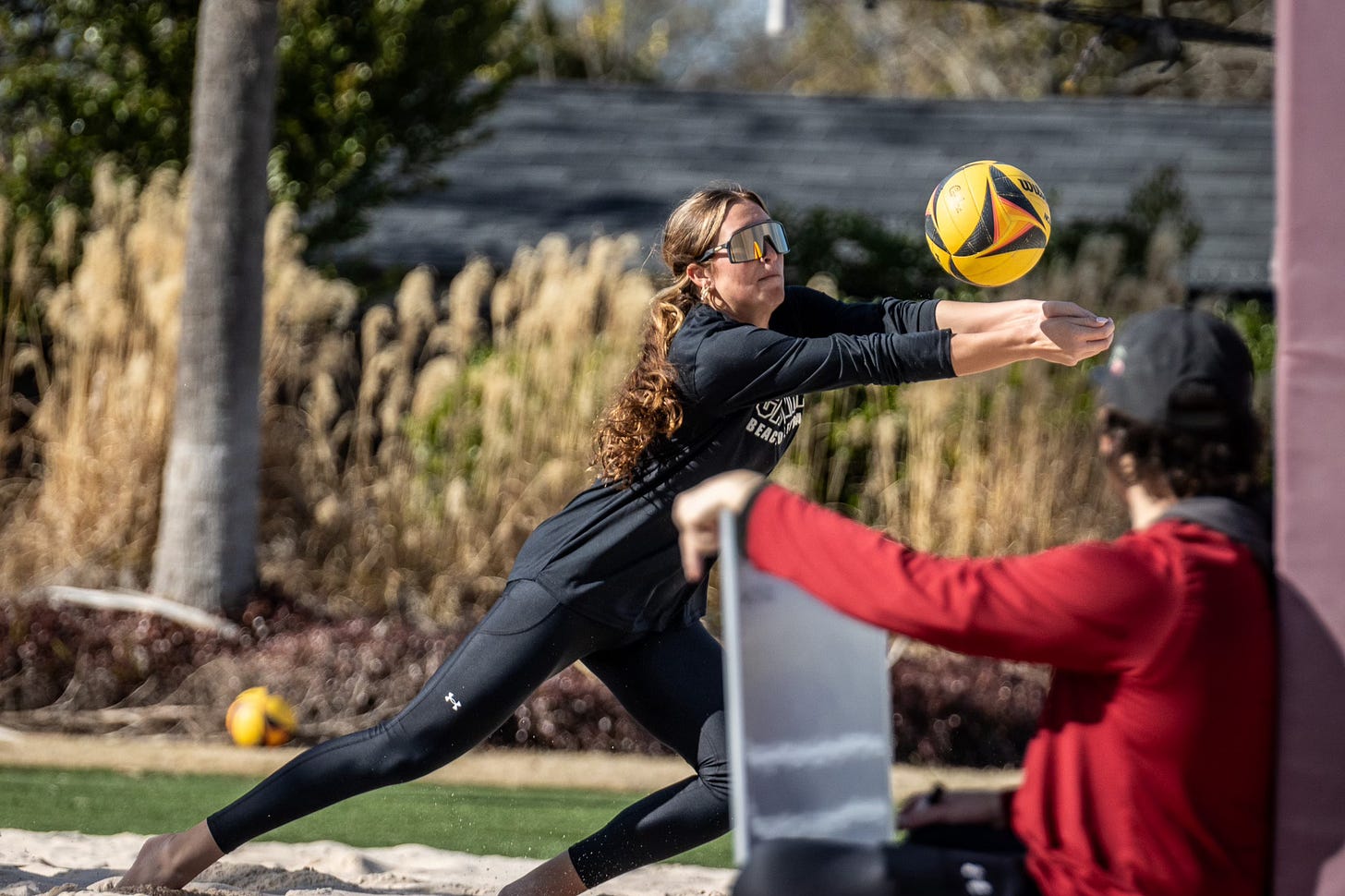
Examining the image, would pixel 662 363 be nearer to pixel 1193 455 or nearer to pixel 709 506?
pixel 709 506

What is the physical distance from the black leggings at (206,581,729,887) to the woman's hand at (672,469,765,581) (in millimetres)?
1115

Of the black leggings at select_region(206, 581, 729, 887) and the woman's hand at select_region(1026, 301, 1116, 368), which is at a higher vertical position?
the woman's hand at select_region(1026, 301, 1116, 368)

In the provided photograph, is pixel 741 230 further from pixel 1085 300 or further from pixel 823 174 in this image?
pixel 823 174

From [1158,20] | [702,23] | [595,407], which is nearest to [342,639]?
[595,407]

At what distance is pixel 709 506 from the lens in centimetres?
242

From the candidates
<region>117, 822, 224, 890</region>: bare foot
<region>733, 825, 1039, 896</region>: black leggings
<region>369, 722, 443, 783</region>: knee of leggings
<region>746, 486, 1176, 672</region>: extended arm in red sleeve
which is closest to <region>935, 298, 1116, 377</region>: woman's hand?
<region>746, 486, 1176, 672</region>: extended arm in red sleeve

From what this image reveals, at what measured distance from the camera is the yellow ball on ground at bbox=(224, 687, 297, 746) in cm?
703

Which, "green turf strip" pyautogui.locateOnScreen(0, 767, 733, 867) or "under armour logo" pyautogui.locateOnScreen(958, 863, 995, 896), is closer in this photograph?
"under armour logo" pyautogui.locateOnScreen(958, 863, 995, 896)

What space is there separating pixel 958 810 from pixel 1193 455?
2.27 feet

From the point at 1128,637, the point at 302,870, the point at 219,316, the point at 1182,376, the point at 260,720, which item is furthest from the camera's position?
the point at 219,316

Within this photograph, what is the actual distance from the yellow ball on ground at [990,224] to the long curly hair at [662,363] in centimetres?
56

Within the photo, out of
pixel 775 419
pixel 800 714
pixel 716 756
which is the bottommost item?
pixel 716 756

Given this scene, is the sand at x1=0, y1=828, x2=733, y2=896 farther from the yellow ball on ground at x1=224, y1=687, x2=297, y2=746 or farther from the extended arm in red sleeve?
the extended arm in red sleeve

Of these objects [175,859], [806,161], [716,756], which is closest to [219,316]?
[175,859]
